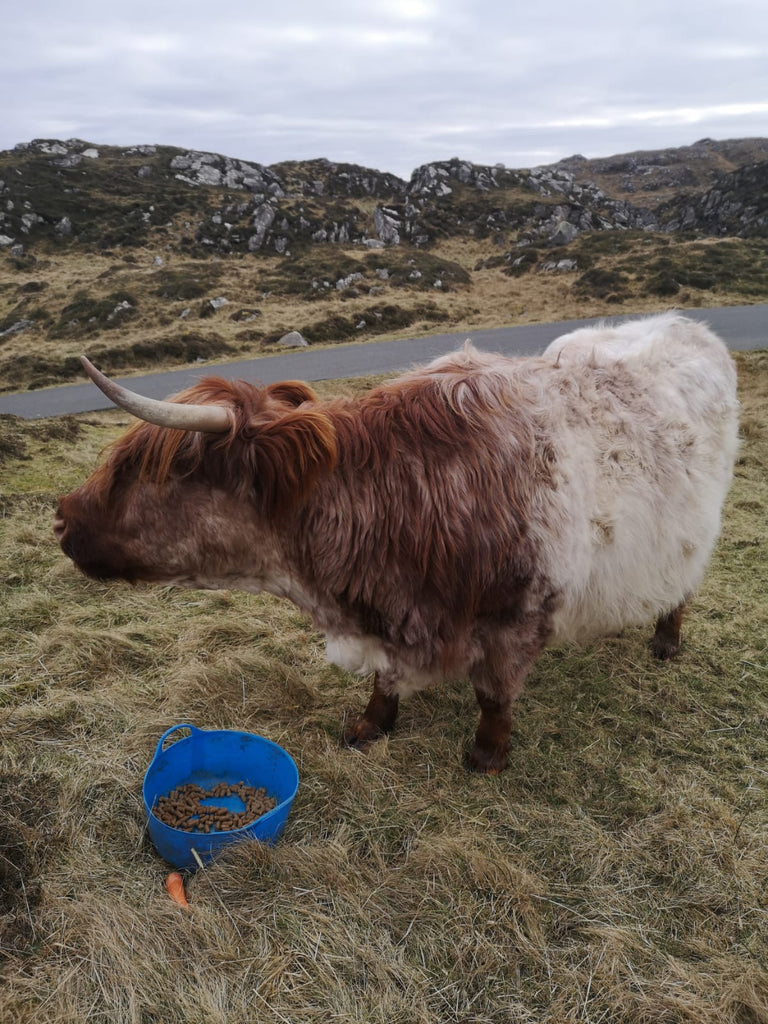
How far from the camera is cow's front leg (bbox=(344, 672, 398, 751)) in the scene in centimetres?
347

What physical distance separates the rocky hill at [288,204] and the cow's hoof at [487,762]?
41.1 metres

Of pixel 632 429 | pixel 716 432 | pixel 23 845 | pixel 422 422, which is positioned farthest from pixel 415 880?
pixel 716 432

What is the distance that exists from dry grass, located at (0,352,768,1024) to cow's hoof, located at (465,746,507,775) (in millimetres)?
58

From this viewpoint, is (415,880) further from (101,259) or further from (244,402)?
(101,259)

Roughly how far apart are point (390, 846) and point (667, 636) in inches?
98.1

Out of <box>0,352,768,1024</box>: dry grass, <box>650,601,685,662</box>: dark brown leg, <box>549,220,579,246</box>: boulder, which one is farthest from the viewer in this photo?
<box>549,220,579,246</box>: boulder

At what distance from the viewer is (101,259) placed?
38094mm

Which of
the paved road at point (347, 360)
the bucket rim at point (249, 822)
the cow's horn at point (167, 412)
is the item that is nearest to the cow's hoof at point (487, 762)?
the bucket rim at point (249, 822)

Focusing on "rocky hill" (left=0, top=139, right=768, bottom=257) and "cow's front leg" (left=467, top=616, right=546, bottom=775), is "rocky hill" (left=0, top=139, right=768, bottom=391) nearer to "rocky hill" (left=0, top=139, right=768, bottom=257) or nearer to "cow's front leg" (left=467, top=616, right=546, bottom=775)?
"rocky hill" (left=0, top=139, right=768, bottom=257)

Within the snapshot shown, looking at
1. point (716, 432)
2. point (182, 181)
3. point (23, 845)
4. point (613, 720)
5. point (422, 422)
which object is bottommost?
point (613, 720)

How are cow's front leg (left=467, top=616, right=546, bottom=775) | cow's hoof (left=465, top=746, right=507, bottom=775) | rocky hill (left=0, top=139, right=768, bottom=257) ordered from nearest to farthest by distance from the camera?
cow's front leg (left=467, top=616, right=546, bottom=775) → cow's hoof (left=465, top=746, right=507, bottom=775) → rocky hill (left=0, top=139, right=768, bottom=257)

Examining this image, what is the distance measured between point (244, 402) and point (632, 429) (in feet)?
6.14

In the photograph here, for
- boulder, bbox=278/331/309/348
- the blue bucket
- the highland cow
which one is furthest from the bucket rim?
boulder, bbox=278/331/309/348

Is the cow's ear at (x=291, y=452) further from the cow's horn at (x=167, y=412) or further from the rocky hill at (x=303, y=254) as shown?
the rocky hill at (x=303, y=254)
